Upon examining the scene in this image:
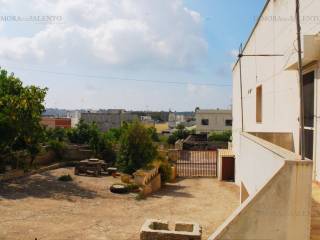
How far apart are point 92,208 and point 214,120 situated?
5238 cm

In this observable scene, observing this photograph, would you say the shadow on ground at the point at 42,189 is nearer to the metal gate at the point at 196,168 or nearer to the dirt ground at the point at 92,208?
the dirt ground at the point at 92,208

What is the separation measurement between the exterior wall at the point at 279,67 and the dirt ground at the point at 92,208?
392 cm

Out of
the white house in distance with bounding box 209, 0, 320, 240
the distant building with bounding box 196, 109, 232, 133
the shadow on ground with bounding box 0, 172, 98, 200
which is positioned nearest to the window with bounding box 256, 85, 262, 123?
the white house in distance with bounding box 209, 0, 320, 240

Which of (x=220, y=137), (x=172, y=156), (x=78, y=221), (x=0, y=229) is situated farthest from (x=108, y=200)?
(x=220, y=137)

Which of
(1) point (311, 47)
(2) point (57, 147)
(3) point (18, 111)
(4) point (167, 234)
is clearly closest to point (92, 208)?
(4) point (167, 234)

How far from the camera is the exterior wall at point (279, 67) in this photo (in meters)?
8.84

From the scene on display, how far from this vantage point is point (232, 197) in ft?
58.7

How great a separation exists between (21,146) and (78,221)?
10.6 meters

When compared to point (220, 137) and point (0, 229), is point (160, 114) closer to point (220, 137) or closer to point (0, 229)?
point (220, 137)

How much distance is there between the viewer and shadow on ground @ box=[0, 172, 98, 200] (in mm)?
15732

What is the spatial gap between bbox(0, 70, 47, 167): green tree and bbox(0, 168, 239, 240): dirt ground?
218 centimetres

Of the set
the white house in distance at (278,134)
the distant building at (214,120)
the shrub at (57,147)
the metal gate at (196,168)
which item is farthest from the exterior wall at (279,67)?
the distant building at (214,120)

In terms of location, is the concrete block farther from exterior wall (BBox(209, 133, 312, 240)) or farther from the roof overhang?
the roof overhang

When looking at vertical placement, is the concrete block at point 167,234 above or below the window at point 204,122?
below
